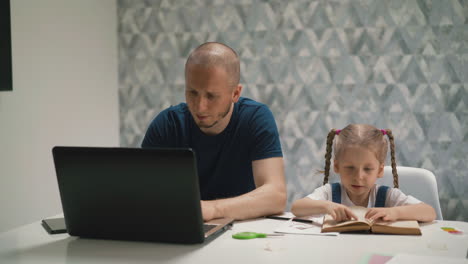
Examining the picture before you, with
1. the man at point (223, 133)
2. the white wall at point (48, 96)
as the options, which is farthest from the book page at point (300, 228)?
the white wall at point (48, 96)

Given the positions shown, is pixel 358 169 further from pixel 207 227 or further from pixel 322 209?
pixel 207 227

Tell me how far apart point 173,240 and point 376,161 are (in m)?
0.78

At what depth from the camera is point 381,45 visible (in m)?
3.23

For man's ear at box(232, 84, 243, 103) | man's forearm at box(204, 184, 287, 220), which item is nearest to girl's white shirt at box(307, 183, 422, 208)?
man's forearm at box(204, 184, 287, 220)

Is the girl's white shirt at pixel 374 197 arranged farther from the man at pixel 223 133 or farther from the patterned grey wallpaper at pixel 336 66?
the patterned grey wallpaper at pixel 336 66

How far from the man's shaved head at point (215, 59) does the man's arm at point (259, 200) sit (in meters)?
0.31

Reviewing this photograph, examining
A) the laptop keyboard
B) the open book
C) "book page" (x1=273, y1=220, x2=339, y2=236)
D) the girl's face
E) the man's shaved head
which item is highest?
the man's shaved head

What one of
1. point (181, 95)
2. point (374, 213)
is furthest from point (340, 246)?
point (181, 95)

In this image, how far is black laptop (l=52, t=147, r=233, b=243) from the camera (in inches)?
48.8

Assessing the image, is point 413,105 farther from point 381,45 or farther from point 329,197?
point 329,197

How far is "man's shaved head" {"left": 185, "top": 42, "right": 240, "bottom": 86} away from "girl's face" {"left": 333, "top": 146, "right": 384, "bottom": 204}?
467 mm

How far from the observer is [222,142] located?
1.99 metres

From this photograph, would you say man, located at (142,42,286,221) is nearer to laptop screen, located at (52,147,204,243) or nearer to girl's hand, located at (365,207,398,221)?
girl's hand, located at (365,207,398,221)

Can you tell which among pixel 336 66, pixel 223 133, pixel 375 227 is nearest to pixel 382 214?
pixel 375 227
